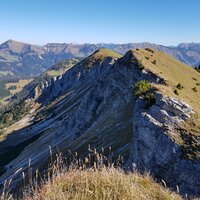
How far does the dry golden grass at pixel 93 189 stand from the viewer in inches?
382

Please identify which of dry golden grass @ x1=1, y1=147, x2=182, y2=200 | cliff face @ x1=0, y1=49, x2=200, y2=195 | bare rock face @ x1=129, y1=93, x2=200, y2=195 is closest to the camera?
dry golden grass @ x1=1, y1=147, x2=182, y2=200

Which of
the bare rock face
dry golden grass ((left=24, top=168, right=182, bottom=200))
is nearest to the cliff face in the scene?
the bare rock face

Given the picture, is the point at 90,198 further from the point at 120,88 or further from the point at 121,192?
the point at 120,88

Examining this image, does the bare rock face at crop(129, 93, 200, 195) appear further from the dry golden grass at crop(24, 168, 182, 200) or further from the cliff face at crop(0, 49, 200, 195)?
the dry golden grass at crop(24, 168, 182, 200)

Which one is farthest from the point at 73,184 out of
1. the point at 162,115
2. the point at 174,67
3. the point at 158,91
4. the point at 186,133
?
the point at 174,67

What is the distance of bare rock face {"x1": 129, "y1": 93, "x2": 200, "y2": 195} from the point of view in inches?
1074

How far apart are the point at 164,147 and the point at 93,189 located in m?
21.2

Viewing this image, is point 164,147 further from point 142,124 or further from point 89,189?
point 89,189

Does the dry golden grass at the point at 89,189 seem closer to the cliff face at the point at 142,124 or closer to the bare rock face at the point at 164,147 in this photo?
the cliff face at the point at 142,124

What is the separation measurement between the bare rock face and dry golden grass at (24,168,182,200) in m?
16.1

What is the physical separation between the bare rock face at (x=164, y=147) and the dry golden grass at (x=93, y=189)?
16143 millimetres

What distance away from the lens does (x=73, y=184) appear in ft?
35.7

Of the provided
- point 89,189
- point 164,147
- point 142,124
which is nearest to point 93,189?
point 89,189

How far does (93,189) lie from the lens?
33.5ft
